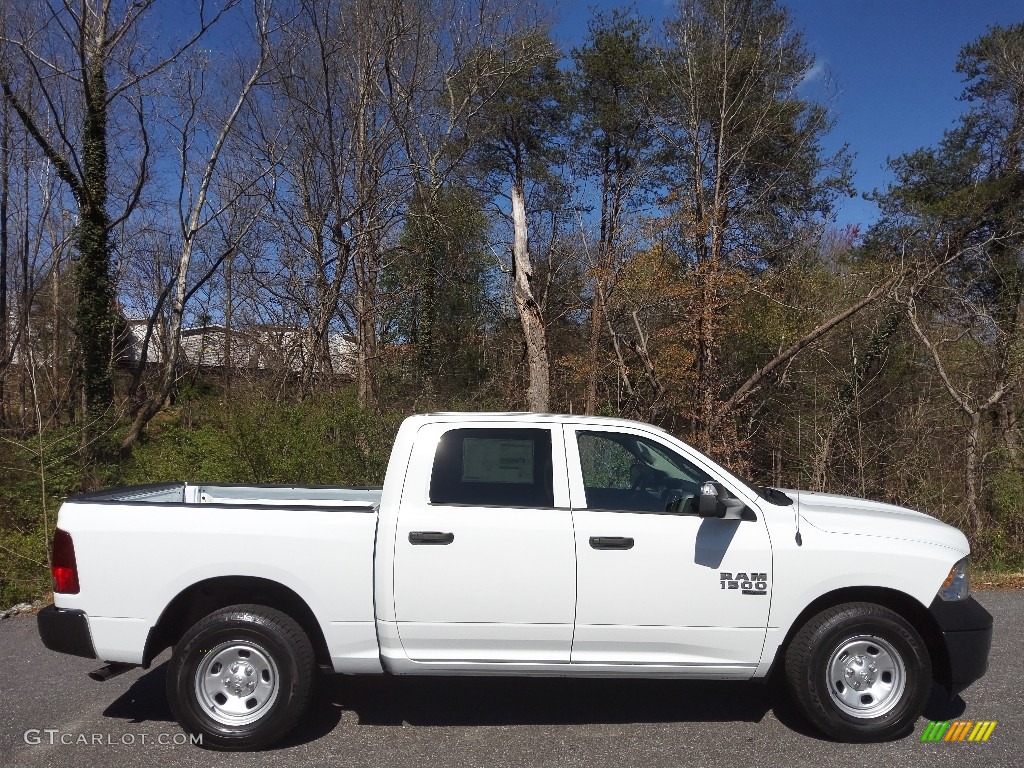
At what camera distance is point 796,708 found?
14.1ft

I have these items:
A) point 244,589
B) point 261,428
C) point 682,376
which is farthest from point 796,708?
point 682,376

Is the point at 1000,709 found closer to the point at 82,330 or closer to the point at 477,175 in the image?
the point at 82,330

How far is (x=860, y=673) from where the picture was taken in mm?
4191

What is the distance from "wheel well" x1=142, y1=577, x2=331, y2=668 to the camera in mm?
4184

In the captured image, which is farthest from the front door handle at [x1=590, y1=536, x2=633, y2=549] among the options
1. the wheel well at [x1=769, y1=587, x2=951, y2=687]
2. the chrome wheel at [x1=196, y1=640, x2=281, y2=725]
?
the chrome wheel at [x1=196, y1=640, x2=281, y2=725]

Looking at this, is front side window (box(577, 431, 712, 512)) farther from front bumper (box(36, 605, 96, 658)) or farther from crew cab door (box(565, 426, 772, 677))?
front bumper (box(36, 605, 96, 658))

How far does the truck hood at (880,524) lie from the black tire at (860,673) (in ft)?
1.41

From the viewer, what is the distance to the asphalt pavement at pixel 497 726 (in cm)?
394

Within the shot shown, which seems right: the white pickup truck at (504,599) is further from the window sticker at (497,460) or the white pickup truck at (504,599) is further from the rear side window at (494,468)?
the window sticker at (497,460)

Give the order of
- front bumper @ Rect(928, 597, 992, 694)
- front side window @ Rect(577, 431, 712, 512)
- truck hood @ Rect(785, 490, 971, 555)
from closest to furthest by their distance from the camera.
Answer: front bumper @ Rect(928, 597, 992, 694)
truck hood @ Rect(785, 490, 971, 555)
front side window @ Rect(577, 431, 712, 512)

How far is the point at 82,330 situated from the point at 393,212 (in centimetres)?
749

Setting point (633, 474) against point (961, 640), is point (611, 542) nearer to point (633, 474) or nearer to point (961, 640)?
point (633, 474)

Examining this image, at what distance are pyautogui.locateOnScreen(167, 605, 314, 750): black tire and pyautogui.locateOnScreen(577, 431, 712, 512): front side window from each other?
1.86 meters

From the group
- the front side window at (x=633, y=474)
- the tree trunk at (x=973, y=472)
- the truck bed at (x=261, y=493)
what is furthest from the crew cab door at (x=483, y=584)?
the tree trunk at (x=973, y=472)
